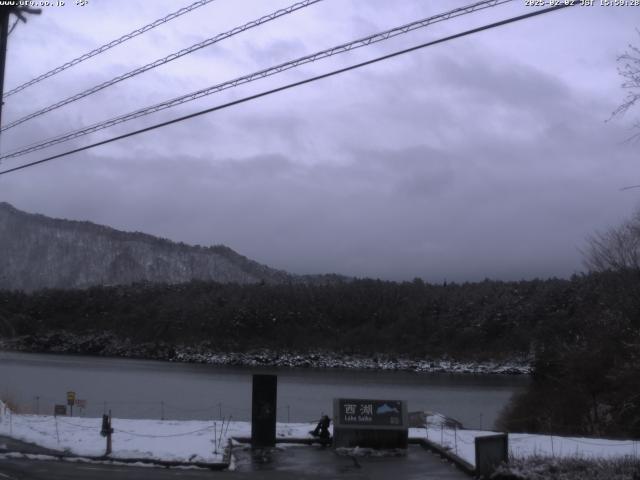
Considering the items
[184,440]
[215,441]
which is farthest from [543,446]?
[184,440]

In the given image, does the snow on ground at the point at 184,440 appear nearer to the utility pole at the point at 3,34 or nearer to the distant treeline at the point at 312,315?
the utility pole at the point at 3,34

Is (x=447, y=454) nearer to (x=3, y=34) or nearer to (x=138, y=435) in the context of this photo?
(x=138, y=435)

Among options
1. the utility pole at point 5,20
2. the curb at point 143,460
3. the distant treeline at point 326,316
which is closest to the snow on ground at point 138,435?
the curb at point 143,460

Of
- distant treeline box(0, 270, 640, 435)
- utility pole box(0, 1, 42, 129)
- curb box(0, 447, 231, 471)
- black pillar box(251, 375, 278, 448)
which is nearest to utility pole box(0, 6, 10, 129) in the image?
utility pole box(0, 1, 42, 129)

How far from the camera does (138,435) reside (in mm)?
21906

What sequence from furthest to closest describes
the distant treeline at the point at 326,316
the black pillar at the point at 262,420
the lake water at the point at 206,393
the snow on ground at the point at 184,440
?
1. the distant treeline at the point at 326,316
2. the lake water at the point at 206,393
3. the black pillar at the point at 262,420
4. the snow on ground at the point at 184,440

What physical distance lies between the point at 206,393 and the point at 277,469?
1911 inches

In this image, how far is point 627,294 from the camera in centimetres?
3750

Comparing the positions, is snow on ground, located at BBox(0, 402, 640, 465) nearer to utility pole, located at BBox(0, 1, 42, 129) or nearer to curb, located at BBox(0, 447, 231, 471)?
curb, located at BBox(0, 447, 231, 471)

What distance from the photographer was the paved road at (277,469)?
661 inches

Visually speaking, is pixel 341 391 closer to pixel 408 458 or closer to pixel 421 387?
pixel 421 387

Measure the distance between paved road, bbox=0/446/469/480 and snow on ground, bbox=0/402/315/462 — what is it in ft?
3.14

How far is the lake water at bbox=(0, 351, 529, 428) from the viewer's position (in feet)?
155

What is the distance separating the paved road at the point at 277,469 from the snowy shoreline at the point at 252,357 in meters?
87.0
